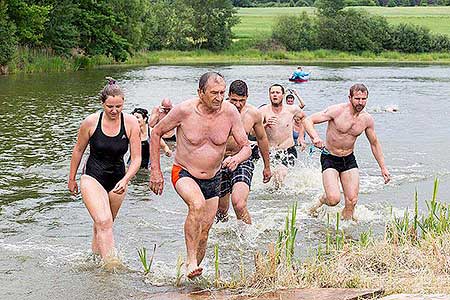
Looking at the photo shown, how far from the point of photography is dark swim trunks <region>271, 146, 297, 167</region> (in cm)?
1359

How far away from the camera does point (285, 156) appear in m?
13.6

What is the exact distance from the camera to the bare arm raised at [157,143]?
7902mm

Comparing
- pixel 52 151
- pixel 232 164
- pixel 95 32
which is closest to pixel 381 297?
pixel 232 164

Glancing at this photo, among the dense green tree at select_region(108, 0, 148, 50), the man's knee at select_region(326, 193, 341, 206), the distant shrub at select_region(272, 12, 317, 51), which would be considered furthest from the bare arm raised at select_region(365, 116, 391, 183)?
the distant shrub at select_region(272, 12, 317, 51)

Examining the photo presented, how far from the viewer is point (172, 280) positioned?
811cm

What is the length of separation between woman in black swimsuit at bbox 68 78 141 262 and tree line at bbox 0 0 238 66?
38966 millimetres

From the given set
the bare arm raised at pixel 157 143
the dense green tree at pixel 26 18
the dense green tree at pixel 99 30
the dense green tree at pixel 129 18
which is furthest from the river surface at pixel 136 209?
the dense green tree at pixel 129 18

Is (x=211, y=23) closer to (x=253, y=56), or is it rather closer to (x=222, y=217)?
(x=253, y=56)

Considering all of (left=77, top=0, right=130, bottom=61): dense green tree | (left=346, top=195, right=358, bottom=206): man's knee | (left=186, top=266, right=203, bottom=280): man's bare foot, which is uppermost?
(left=186, top=266, right=203, bottom=280): man's bare foot

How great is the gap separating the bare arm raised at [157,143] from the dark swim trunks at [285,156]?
227 inches

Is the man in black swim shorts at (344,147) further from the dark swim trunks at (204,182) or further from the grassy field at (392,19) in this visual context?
the grassy field at (392,19)

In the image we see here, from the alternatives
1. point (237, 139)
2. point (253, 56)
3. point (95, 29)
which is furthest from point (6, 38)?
point (237, 139)

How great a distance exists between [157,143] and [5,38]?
4066 centimetres

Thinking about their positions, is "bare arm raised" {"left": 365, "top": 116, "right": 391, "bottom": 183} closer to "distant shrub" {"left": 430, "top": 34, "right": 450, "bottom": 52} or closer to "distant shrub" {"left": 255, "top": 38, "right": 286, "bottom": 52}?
"distant shrub" {"left": 255, "top": 38, "right": 286, "bottom": 52}
